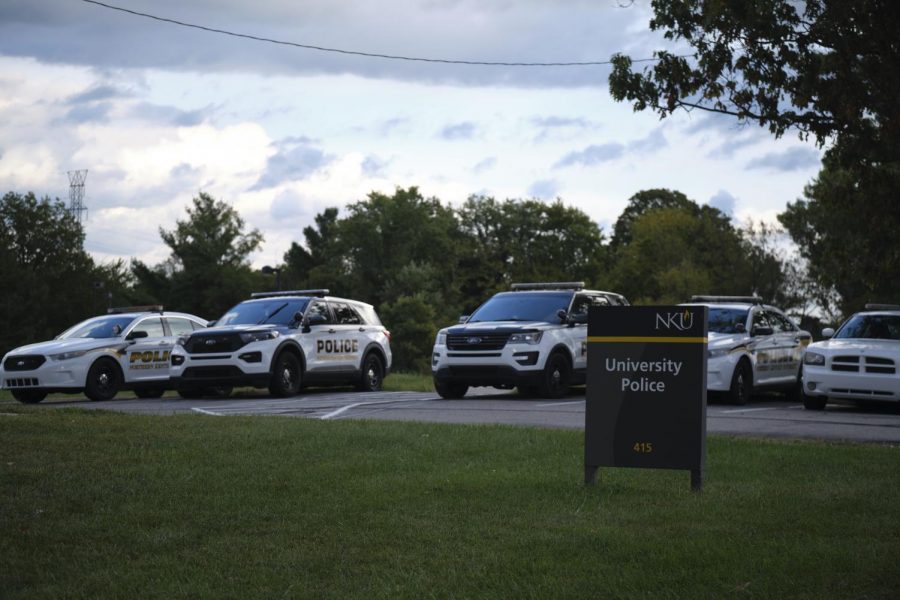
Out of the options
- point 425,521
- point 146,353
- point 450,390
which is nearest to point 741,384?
point 450,390

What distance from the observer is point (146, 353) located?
75.0 feet

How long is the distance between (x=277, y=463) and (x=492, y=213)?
86559 millimetres

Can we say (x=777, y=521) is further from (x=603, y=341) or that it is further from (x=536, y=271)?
(x=536, y=271)

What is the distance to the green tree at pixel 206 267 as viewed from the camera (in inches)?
3816

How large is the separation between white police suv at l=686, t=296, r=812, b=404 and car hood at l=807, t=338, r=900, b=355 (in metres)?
1.43

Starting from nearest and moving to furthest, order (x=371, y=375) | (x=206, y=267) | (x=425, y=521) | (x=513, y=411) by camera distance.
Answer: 1. (x=425, y=521)
2. (x=513, y=411)
3. (x=371, y=375)
4. (x=206, y=267)

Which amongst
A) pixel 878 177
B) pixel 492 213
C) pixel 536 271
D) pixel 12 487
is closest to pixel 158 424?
pixel 12 487

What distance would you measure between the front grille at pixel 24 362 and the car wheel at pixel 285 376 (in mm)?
3990

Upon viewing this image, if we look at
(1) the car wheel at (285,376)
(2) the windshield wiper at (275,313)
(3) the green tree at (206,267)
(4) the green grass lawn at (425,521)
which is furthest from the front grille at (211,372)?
(3) the green tree at (206,267)

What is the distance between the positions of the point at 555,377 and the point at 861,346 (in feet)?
16.4

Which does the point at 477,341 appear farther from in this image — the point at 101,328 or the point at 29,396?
the point at 29,396

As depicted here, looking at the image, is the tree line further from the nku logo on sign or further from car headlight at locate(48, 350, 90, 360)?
the nku logo on sign

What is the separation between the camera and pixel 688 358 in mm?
9109

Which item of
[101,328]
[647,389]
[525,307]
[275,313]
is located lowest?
[647,389]
